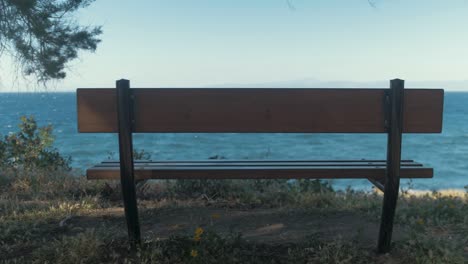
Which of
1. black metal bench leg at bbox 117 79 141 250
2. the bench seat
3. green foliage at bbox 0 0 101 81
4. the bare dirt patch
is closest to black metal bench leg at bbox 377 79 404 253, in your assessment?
the bench seat

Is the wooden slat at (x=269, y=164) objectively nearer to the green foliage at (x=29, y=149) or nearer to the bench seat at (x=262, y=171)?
the bench seat at (x=262, y=171)

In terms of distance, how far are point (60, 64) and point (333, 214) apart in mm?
3734

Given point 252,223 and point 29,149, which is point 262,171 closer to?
point 252,223

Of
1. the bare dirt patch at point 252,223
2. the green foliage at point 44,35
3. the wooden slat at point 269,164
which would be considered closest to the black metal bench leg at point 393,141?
the wooden slat at point 269,164

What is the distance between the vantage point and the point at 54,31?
17.0 ft

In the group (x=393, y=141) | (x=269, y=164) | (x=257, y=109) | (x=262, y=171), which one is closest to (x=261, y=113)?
(x=257, y=109)

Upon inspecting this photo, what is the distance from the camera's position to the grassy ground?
258 centimetres

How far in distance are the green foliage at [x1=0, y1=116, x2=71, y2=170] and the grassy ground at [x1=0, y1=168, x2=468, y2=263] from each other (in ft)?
3.78

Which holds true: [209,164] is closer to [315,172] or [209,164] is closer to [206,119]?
[206,119]

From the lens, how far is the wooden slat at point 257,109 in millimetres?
2514

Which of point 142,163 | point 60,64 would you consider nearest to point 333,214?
point 142,163

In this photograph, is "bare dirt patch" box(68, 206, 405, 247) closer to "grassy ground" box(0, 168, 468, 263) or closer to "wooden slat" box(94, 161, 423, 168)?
"grassy ground" box(0, 168, 468, 263)

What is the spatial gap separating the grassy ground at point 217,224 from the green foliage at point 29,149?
1.15 m

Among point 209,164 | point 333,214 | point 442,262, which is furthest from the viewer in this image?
point 333,214
